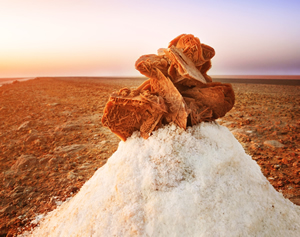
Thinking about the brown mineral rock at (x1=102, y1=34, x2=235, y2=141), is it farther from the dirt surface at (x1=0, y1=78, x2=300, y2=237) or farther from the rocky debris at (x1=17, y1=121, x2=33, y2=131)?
the rocky debris at (x1=17, y1=121, x2=33, y2=131)

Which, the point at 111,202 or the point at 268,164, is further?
the point at 268,164

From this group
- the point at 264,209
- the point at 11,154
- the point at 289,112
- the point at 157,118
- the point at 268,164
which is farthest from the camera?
the point at 289,112

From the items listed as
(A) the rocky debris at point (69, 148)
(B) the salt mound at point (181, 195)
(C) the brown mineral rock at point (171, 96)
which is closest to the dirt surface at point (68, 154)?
(A) the rocky debris at point (69, 148)

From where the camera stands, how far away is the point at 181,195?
1851 mm

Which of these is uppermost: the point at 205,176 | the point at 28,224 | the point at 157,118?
the point at 157,118

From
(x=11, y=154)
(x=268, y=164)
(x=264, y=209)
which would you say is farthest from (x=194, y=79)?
(x=11, y=154)

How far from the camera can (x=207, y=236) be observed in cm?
167

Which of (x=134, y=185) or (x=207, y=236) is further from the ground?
(x=134, y=185)

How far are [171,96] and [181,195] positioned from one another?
3.62 feet

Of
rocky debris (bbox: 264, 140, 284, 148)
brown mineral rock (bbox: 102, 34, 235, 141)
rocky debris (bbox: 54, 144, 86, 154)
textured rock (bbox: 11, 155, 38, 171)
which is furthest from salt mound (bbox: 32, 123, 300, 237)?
rocky debris (bbox: 54, 144, 86, 154)

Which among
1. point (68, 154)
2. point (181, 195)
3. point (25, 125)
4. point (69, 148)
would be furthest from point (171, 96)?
point (25, 125)

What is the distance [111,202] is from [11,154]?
439 cm

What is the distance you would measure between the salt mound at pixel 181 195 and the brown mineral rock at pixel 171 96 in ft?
0.50

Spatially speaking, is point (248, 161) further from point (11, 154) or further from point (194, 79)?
point (11, 154)
